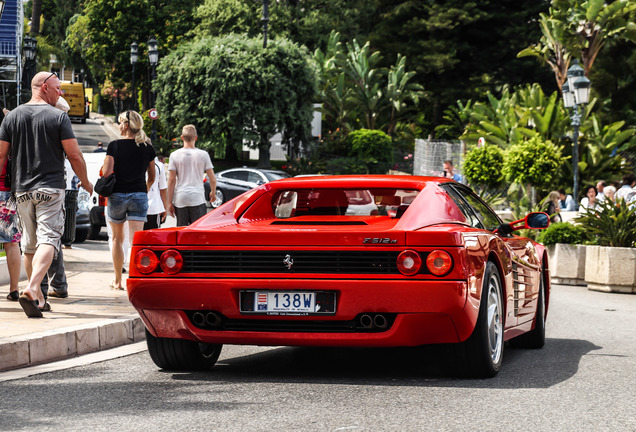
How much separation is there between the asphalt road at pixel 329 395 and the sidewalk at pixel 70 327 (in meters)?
0.37

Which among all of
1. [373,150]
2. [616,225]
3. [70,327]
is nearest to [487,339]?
[70,327]

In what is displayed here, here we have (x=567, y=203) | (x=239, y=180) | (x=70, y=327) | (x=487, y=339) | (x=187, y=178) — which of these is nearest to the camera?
(x=487, y=339)

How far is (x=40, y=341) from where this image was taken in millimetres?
7070

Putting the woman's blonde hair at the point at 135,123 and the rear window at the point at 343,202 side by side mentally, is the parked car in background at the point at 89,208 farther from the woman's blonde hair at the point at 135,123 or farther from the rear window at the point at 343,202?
the rear window at the point at 343,202

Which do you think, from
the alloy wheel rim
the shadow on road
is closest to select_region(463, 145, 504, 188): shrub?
the shadow on road

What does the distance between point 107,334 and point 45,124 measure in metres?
1.83

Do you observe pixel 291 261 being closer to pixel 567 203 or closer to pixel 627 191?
pixel 627 191

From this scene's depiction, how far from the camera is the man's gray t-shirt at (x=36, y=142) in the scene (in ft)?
27.8

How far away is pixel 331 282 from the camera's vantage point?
19.7ft

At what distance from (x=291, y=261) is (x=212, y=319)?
2.03 ft

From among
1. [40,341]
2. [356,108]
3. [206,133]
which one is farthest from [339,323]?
[356,108]

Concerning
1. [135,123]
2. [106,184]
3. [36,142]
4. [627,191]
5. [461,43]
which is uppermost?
[461,43]

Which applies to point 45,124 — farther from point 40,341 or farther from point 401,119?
point 401,119

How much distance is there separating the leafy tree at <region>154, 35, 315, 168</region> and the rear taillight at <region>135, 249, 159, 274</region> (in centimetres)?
4038
